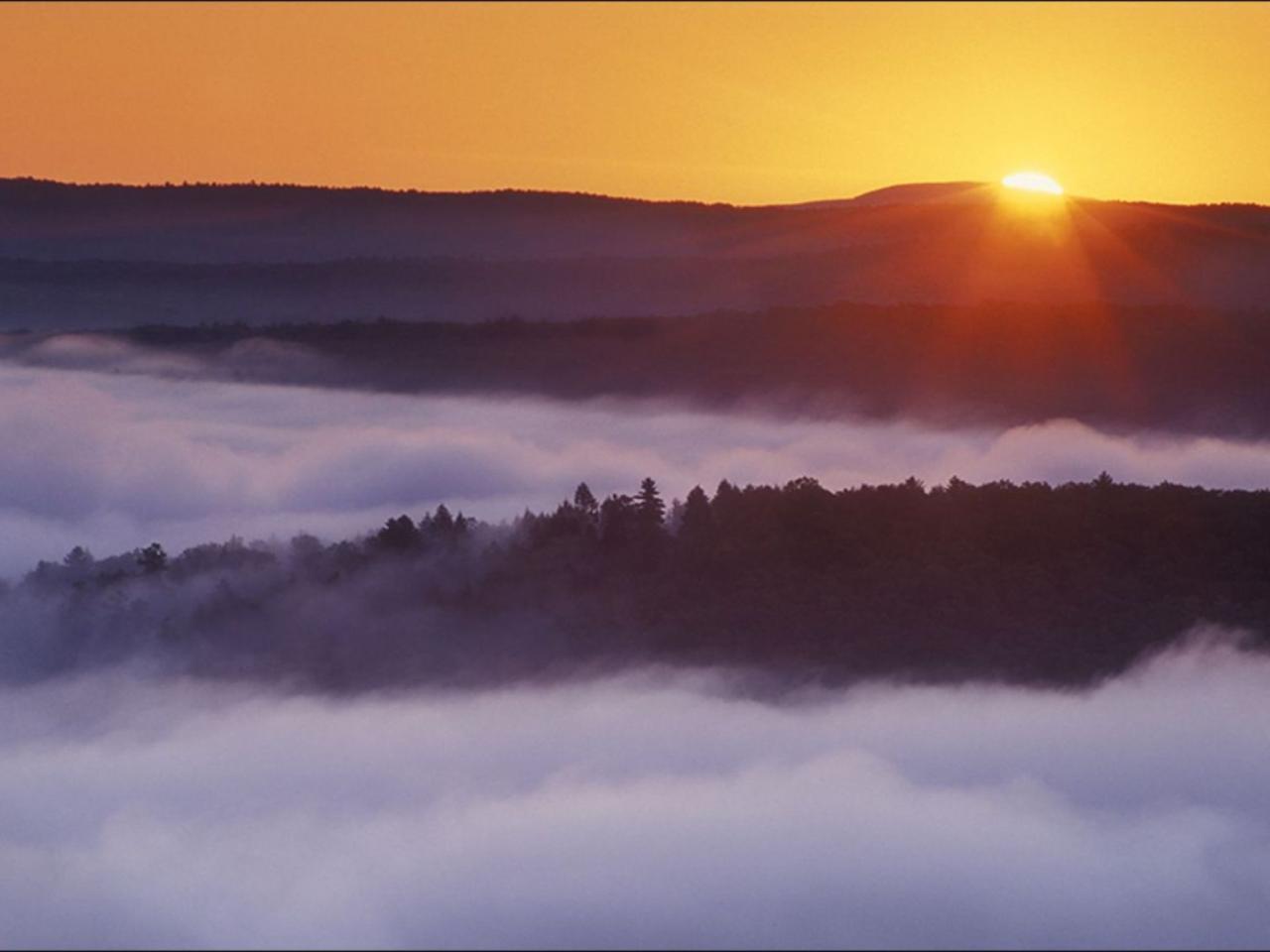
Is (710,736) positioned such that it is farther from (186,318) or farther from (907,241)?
(186,318)

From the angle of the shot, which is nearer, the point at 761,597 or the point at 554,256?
the point at 761,597

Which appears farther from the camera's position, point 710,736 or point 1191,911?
point 710,736

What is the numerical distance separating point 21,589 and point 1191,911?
31.2 metres

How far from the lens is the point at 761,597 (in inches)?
1204

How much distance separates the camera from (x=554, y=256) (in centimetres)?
9631

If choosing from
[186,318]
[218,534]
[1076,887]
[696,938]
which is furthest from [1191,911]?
[186,318]

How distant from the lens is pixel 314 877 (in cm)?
2314

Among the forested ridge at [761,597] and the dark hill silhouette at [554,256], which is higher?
the dark hill silhouette at [554,256]

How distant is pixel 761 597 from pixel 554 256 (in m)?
66.9

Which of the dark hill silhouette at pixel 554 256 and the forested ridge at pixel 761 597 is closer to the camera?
the forested ridge at pixel 761 597

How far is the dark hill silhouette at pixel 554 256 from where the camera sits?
8731 cm

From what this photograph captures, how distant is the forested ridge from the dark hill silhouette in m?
47.4

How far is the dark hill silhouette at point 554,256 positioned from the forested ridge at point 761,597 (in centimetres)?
4736

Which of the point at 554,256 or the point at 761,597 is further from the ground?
the point at 554,256
